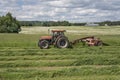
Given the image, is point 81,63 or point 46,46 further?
point 46,46

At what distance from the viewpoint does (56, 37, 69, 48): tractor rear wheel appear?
21.9 m

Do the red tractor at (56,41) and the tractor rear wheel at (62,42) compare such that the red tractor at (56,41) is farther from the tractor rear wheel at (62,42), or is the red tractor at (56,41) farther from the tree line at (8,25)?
the tree line at (8,25)

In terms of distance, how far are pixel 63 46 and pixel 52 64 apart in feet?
26.1

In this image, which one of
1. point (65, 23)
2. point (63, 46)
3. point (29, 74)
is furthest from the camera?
point (65, 23)

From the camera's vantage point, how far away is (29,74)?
11.1m

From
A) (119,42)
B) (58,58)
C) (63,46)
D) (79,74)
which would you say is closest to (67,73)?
(79,74)

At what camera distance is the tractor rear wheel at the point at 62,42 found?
21.9 meters

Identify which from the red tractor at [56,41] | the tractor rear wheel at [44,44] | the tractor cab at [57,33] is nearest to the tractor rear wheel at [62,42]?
the red tractor at [56,41]

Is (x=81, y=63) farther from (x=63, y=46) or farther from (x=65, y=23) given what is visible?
(x=65, y=23)

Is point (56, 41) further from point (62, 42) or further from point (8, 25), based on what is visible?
point (8, 25)

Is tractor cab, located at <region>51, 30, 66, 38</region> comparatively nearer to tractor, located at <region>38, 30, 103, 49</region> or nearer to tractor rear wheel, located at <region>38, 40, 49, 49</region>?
tractor, located at <region>38, 30, 103, 49</region>

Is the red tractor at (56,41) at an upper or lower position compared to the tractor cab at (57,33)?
lower

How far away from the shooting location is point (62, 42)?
22172 mm

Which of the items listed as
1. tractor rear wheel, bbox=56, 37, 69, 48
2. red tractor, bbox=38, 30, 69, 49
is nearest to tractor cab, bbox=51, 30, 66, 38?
red tractor, bbox=38, 30, 69, 49
